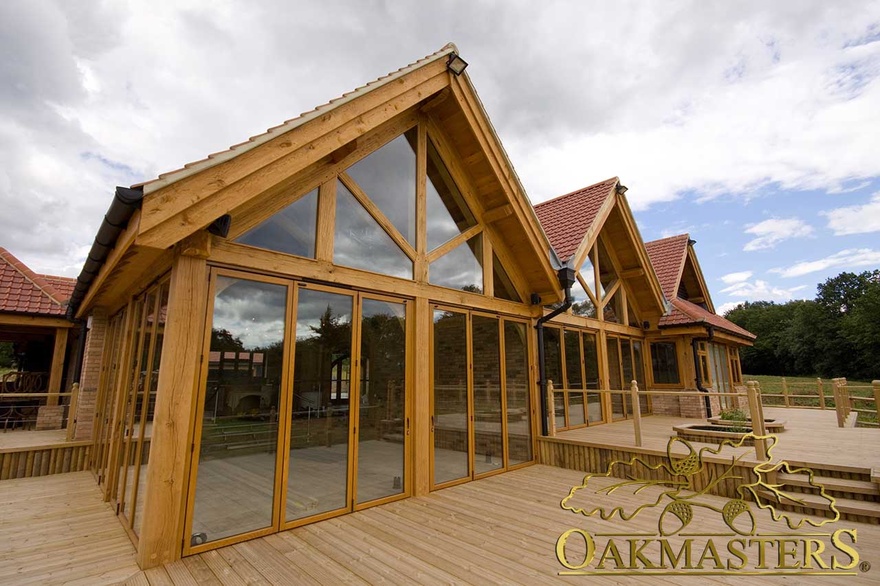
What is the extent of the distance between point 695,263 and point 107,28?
1910 centimetres

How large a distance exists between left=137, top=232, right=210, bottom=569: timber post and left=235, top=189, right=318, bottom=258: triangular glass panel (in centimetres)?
59

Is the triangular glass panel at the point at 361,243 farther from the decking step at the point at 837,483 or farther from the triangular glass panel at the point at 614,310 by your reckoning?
the triangular glass panel at the point at 614,310

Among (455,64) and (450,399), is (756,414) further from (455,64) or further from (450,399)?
(455,64)

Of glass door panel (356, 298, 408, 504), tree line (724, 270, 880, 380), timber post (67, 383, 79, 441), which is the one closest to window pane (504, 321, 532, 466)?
glass door panel (356, 298, 408, 504)

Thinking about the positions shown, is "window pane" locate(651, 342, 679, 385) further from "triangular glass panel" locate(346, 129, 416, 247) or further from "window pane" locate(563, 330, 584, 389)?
"triangular glass panel" locate(346, 129, 416, 247)

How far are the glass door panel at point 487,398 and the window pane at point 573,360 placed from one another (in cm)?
279

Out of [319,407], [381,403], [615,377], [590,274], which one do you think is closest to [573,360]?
[615,377]

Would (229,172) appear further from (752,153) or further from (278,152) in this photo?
(752,153)

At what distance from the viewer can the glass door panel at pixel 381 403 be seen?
4645 mm

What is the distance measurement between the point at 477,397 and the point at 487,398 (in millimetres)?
256

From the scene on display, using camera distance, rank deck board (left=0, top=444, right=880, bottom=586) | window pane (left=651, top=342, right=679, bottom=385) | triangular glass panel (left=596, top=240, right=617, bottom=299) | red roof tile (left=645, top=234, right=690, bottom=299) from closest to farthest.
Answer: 1. deck board (left=0, top=444, right=880, bottom=586)
2. triangular glass panel (left=596, top=240, right=617, bottom=299)
3. window pane (left=651, top=342, right=679, bottom=385)
4. red roof tile (left=645, top=234, right=690, bottom=299)

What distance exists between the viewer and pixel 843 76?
33.2 feet

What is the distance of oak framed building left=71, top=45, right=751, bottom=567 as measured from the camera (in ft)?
11.2

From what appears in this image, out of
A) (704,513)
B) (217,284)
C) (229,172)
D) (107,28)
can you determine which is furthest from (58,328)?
(704,513)
